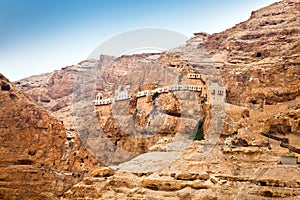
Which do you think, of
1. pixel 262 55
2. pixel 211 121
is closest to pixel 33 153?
pixel 211 121

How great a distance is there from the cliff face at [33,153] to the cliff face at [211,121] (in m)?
2.44

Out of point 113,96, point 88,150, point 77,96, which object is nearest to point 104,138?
point 88,150

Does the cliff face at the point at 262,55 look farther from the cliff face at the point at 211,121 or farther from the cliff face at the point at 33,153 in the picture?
the cliff face at the point at 33,153

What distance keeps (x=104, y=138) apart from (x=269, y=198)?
127 feet

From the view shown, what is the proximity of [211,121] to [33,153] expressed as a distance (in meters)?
26.0

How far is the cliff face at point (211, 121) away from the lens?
101 feet

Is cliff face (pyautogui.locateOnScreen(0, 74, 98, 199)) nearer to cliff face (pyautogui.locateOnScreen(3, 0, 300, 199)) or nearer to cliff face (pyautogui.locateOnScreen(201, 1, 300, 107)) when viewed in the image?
cliff face (pyautogui.locateOnScreen(3, 0, 300, 199))

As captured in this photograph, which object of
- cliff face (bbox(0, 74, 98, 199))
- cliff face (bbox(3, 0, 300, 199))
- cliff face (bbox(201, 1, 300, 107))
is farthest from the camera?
cliff face (bbox(0, 74, 98, 199))

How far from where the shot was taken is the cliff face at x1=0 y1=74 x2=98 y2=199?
58.2 meters

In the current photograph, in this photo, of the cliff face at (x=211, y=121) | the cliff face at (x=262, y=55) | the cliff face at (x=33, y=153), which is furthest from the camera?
the cliff face at (x=33, y=153)

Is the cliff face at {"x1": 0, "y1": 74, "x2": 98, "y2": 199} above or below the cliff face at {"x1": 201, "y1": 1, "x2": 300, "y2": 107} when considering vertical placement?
below

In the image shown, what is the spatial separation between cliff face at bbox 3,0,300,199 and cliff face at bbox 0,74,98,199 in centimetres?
244

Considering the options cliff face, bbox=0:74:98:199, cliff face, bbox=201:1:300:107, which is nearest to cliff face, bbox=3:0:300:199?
cliff face, bbox=201:1:300:107

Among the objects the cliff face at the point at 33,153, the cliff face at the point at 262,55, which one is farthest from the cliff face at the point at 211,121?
the cliff face at the point at 33,153
